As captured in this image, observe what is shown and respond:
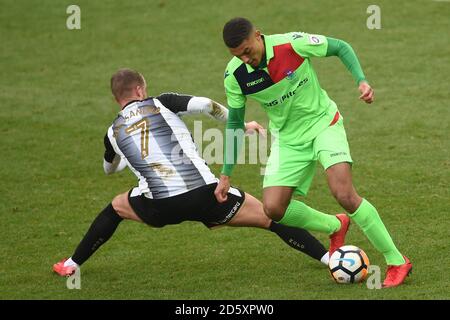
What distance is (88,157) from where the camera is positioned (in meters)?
11.8

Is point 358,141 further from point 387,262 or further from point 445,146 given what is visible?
point 387,262

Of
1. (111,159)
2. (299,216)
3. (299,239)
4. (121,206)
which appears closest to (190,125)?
(111,159)

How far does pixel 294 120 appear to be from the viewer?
759 centimetres

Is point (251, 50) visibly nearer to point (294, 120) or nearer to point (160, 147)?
point (294, 120)

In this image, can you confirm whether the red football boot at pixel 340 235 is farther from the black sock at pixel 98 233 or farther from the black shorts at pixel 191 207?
the black sock at pixel 98 233

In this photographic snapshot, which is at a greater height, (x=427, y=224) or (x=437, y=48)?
(x=437, y=48)

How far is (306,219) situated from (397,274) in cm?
89

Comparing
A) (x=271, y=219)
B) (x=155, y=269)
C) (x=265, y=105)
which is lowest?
(x=155, y=269)

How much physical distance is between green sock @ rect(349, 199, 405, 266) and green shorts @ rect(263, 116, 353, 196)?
0.46m

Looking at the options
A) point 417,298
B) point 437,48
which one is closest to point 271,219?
point 417,298

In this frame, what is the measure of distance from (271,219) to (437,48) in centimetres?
794


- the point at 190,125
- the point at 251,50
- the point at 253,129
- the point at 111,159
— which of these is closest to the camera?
the point at 251,50

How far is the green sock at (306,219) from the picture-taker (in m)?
7.78

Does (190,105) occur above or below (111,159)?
above
